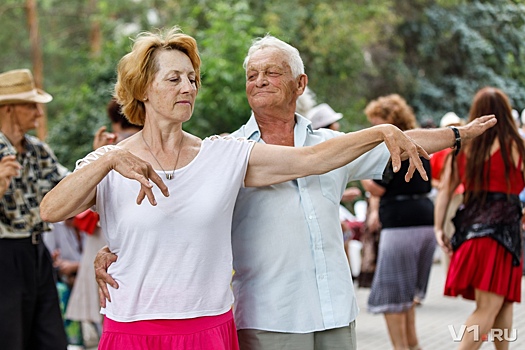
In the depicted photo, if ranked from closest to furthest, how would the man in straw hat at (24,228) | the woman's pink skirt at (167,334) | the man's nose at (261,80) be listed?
the woman's pink skirt at (167,334) → the man's nose at (261,80) → the man in straw hat at (24,228)

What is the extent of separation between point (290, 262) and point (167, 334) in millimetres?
690

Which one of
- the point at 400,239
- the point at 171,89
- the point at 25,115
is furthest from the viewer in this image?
the point at 400,239

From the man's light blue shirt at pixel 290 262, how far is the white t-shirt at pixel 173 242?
0.33m

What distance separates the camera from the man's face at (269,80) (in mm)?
3973

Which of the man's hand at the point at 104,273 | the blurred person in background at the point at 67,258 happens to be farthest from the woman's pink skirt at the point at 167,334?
the blurred person in background at the point at 67,258

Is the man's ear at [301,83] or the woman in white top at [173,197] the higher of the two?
the man's ear at [301,83]

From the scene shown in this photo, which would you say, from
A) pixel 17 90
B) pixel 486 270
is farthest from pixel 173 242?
pixel 486 270

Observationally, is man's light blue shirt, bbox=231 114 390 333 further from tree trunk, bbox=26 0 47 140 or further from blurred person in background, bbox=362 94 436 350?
tree trunk, bbox=26 0 47 140

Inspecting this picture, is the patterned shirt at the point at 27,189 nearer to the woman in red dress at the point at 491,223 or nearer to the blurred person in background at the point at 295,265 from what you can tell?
the blurred person in background at the point at 295,265

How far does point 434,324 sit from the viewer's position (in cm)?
873

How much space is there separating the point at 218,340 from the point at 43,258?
7.13 feet

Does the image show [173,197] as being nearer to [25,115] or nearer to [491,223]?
[25,115]

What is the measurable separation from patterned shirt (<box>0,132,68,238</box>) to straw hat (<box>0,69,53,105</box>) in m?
0.26

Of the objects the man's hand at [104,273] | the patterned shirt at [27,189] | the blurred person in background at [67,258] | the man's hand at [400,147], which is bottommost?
the blurred person in background at [67,258]
